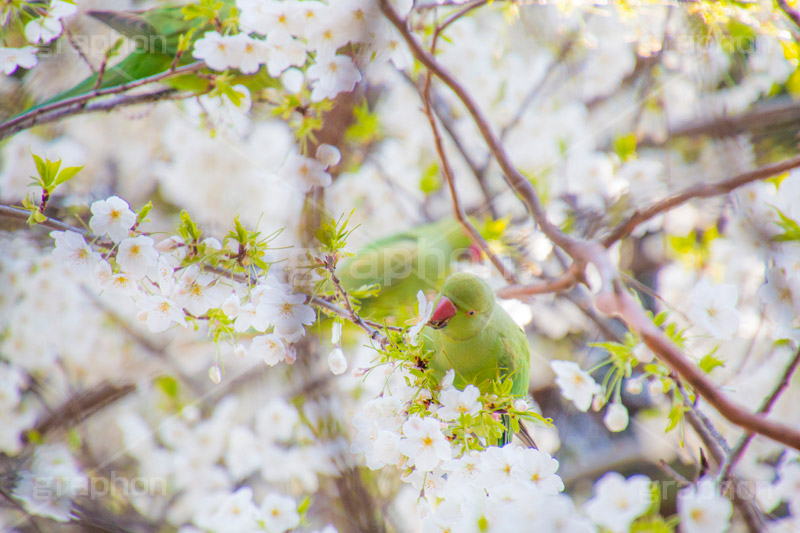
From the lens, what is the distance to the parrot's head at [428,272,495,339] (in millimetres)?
952

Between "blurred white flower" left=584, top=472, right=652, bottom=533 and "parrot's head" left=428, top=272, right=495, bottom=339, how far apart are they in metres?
0.38

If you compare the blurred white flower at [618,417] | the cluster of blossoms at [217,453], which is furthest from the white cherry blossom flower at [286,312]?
the cluster of blossoms at [217,453]

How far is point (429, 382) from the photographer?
850mm

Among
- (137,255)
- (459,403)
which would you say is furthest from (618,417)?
(137,255)

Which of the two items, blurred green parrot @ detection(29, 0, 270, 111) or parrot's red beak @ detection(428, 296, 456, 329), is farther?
blurred green parrot @ detection(29, 0, 270, 111)

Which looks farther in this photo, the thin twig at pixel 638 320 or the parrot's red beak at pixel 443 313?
the parrot's red beak at pixel 443 313

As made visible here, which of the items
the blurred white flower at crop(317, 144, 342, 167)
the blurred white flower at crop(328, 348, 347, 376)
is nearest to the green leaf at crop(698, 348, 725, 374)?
the blurred white flower at crop(328, 348, 347, 376)

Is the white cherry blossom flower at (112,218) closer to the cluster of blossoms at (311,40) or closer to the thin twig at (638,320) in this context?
the cluster of blossoms at (311,40)

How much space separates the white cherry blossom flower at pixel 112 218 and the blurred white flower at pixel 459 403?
1.71ft

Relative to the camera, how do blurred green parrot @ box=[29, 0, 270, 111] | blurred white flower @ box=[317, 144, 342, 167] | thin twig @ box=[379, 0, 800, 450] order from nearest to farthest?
thin twig @ box=[379, 0, 800, 450] < blurred white flower @ box=[317, 144, 342, 167] < blurred green parrot @ box=[29, 0, 270, 111]

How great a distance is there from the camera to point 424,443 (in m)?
0.78

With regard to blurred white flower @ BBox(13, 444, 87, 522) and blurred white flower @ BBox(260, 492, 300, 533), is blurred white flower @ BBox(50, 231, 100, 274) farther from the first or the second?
blurred white flower @ BBox(13, 444, 87, 522)

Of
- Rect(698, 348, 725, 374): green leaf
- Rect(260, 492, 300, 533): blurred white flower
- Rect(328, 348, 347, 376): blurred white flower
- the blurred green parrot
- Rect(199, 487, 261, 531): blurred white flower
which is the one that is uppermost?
the blurred green parrot

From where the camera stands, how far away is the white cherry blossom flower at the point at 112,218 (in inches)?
28.8
